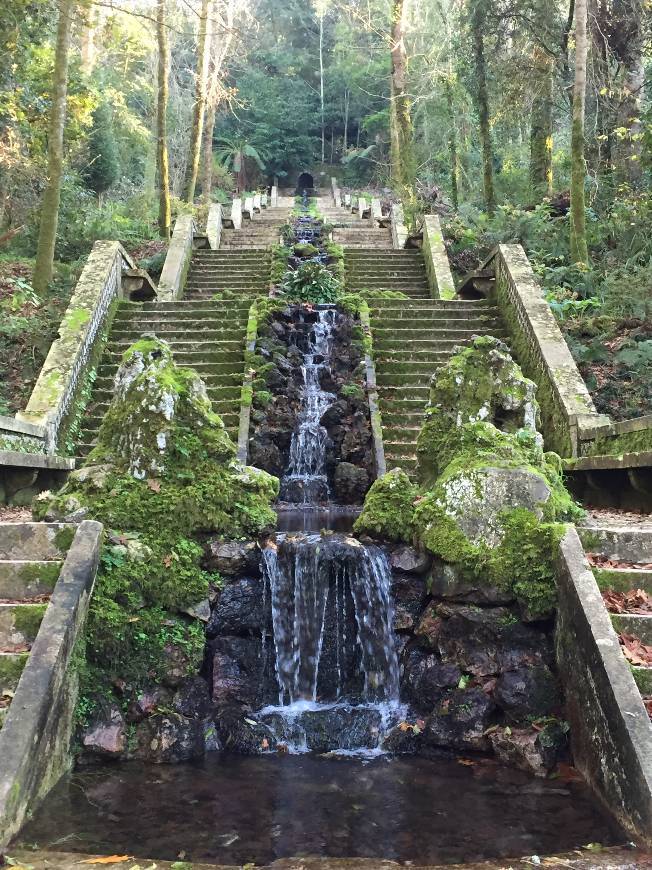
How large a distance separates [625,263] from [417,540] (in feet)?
30.5

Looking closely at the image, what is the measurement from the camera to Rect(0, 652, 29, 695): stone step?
424cm

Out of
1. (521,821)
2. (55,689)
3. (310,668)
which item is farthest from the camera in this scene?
(310,668)

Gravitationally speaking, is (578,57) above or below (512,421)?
above

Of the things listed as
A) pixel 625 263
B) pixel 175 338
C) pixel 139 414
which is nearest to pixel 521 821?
pixel 139 414

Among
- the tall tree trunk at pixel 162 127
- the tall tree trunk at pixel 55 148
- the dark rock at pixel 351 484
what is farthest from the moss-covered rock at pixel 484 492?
the tall tree trunk at pixel 162 127

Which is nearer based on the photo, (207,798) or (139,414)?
(207,798)

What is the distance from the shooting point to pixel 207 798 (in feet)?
13.8

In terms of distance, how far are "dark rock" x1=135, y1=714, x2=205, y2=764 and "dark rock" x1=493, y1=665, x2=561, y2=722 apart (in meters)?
2.03

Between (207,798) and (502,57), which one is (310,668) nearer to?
(207,798)

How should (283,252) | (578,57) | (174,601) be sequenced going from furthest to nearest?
1. (283,252)
2. (578,57)
3. (174,601)

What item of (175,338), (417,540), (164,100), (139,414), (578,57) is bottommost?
(417,540)

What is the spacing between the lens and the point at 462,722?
4945 mm

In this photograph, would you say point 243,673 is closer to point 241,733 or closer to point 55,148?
point 241,733

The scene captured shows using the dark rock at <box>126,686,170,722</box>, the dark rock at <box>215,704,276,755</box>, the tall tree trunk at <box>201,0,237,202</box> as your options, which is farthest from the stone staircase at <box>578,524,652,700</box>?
the tall tree trunk at <box>201,0,237,202</box>
